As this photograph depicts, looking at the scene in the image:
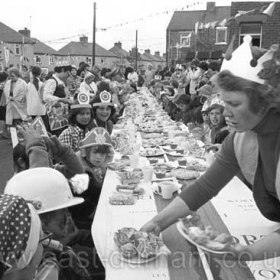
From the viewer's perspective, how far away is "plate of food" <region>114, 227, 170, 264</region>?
5.72 feet

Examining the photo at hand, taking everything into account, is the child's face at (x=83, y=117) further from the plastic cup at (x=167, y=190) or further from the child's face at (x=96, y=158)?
the plastic cup at (x=167, y=190)

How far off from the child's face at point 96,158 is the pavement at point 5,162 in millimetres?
2421

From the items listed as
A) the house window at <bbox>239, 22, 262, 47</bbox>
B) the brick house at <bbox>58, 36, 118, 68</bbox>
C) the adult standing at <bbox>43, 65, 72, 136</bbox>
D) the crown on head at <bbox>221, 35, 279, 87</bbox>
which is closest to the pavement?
the adult standing at <bbox>43, 65, 72, 136</bbox>

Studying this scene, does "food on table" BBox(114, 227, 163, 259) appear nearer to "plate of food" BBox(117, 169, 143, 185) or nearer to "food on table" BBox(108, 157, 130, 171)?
"plate of food" BBox(117, 169, 143, 185)

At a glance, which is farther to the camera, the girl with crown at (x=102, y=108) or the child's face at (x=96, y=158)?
the girl with crown at (x=102, y=108)

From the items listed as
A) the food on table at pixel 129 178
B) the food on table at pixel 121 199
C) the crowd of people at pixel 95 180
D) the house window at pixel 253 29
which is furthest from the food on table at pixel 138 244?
the house window at pixel 253 29

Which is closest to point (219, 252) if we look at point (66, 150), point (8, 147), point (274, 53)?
point (274, 53)

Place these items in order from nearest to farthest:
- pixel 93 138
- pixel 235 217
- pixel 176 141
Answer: pixel 235 217 < pixel 93 138 < pixel 176 141

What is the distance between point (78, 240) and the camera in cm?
257

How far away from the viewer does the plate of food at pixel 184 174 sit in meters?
3.07

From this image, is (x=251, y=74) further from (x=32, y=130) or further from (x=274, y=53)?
(x=32, y=130)

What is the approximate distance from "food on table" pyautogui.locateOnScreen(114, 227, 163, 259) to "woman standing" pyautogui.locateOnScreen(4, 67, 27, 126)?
7.93 meters

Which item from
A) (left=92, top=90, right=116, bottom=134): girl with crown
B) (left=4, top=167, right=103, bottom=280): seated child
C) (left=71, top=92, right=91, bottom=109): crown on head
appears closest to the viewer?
(left=4, top=167, right=103, bottom=280): seated child

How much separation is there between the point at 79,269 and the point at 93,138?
4.45 feet
